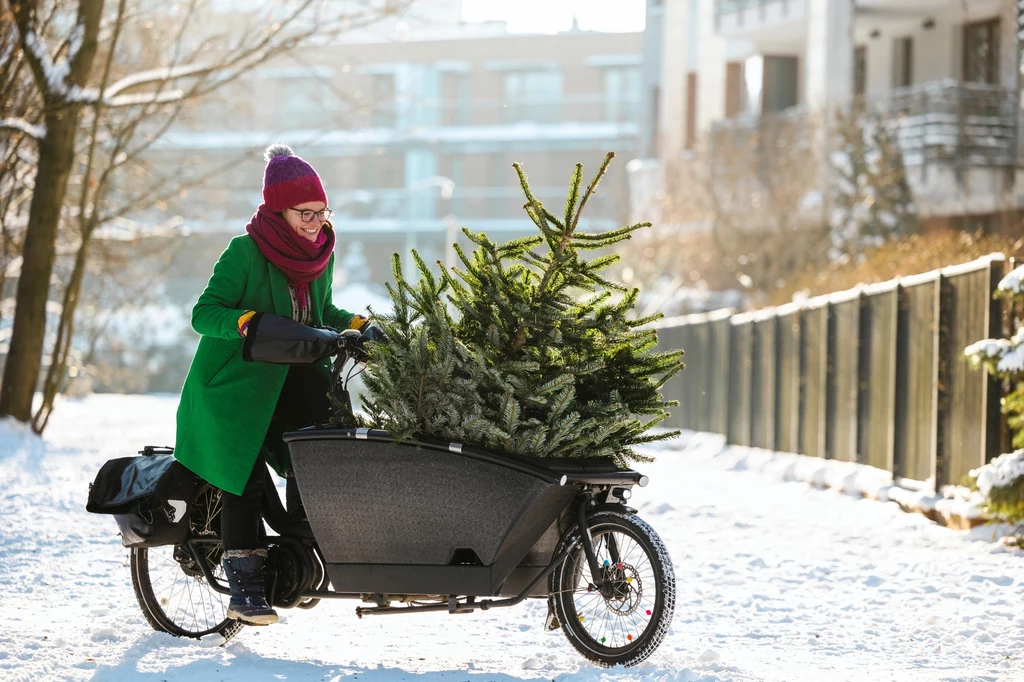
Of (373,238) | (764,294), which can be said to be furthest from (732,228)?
(373,238)

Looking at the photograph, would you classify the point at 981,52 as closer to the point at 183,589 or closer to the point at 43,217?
the point at 43,217

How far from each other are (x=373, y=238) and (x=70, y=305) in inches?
2221

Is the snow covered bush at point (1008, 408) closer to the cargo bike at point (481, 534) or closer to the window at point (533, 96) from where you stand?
the cargo bike at point (481, 534)

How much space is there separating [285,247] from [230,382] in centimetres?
59

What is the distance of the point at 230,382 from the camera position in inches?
249

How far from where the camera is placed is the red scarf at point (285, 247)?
6.28 metres

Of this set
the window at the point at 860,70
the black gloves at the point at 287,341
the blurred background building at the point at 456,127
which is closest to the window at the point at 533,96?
→ the blurred background building at the point at 456,127

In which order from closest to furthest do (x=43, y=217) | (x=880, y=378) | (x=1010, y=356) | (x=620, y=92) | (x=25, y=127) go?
(x=1010, y=356), (x=880, y=378), (x=25, y=127), (x=43, y=217), (x=620, y=92)

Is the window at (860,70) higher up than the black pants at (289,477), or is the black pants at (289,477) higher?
the window at (860,70)

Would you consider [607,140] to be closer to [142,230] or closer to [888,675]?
[142,230]

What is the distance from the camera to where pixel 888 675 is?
6.23m

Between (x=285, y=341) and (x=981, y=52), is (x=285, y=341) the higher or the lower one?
the lower one

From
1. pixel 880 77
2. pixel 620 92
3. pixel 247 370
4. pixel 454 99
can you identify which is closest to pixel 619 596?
pixel 247 370

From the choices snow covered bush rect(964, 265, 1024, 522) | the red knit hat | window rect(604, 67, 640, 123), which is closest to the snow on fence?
snow covered bush rect(964, 265, 1024, 522)
